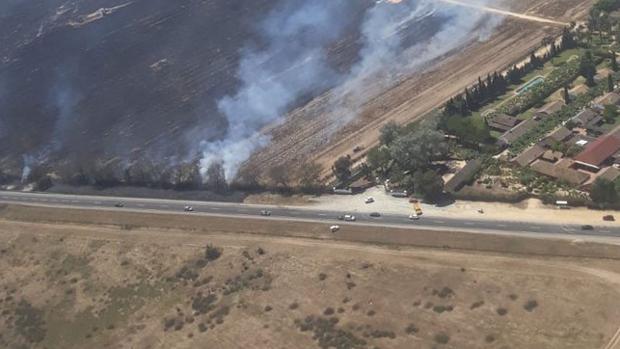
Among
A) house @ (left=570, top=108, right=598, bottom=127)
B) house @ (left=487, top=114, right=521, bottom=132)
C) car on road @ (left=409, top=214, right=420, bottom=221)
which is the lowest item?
house @ (left=570, top=108, right=598, bottom=127)

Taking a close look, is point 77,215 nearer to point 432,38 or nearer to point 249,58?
point 249,58

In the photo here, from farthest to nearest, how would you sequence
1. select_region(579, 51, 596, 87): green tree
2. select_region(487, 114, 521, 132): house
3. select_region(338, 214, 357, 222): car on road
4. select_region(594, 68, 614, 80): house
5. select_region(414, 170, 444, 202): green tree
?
select_region(594, 68, 614, 80): house, select_region(579, 51, 596, 87): green tree, select_region(487, 114, 521, 132): house, select_region(414, 170, 444, 202): green tree, select_region(338, 214, 357, 222): car on road

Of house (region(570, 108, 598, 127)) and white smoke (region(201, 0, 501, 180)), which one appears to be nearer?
house (region(570, 108, 598, 127))

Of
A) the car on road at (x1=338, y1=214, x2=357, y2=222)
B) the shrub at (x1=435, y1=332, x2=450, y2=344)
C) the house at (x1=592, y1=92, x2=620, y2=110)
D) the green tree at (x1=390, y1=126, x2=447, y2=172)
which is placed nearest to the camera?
the shrub at (x1=435, y1=332, x2=450, y2=344)

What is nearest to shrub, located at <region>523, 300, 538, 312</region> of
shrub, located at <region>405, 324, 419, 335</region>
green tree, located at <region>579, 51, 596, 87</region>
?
shrub, located at <region>405, 324, 419, 335</region>

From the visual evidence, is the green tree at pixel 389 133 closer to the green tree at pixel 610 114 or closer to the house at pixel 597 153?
the house at pixel 597 153

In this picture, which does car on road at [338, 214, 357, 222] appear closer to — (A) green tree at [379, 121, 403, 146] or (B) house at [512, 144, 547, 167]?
(A) green tree at [379, 121, 403, 146]
